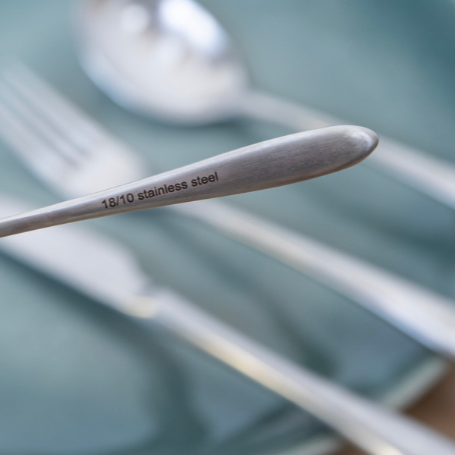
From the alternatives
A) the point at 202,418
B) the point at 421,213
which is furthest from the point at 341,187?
the point at 202,418

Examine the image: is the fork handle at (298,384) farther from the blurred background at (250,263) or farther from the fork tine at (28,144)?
the fork tine at (28,144)

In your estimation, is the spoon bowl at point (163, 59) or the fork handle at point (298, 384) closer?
the fork handle at point (298, 384)

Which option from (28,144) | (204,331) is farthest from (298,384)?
(28,144)

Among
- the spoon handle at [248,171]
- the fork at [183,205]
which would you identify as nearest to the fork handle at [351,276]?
the fork at [183,205]

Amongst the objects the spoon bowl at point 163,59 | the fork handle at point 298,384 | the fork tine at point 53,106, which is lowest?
the fork handle at point 298,384

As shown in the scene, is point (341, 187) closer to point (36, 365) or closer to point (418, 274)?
point (418, 274)

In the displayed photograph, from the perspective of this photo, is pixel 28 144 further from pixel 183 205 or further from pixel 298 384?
pixel 298 384
